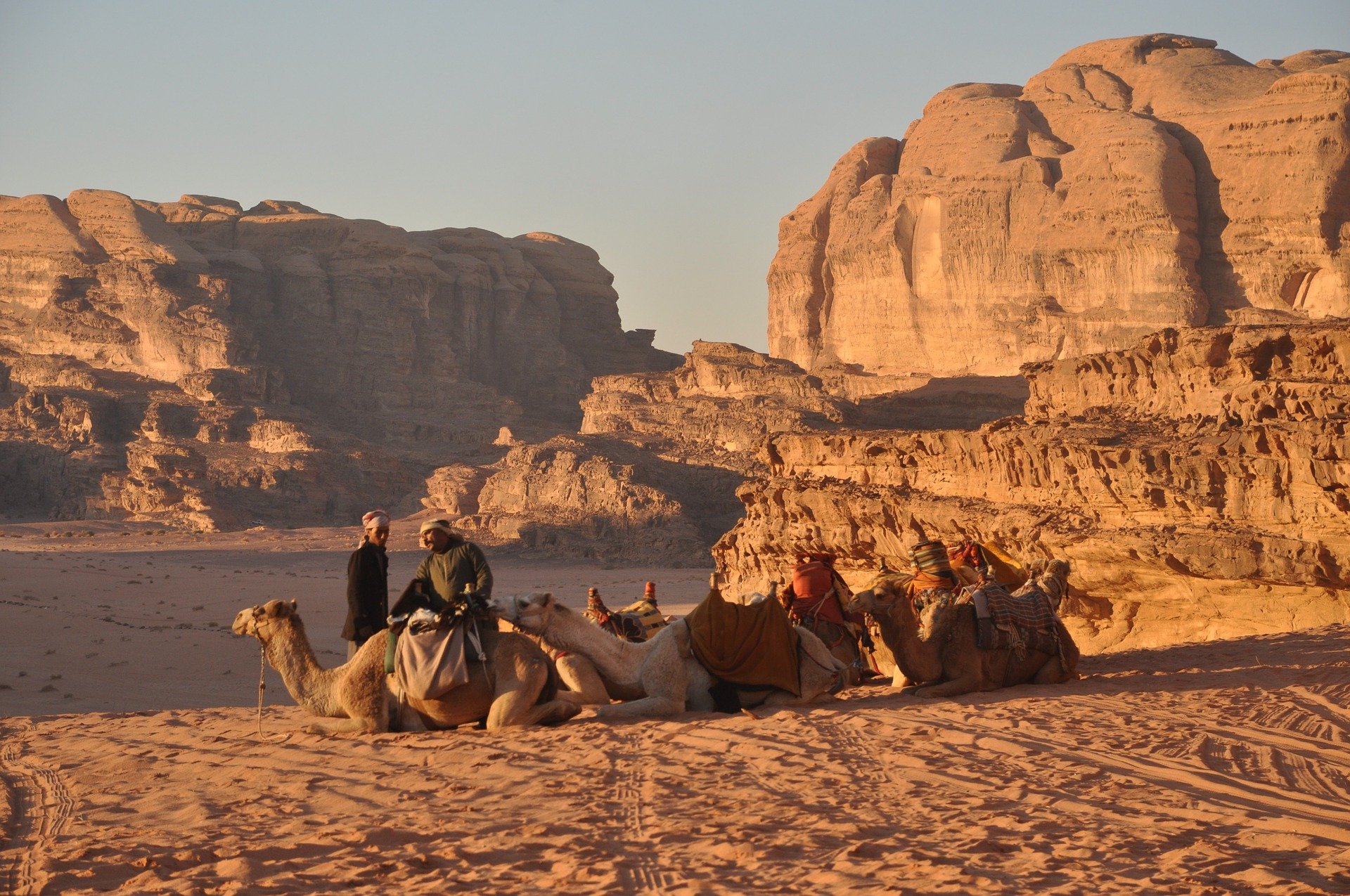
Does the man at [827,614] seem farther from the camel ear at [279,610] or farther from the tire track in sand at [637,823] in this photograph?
the camel ear at [279,610]

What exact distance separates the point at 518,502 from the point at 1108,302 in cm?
2568

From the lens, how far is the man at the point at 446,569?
7.93 metres

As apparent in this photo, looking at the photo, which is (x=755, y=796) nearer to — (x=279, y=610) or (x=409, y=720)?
(x=409, y=720)

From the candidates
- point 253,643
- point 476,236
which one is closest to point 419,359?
point 476,236

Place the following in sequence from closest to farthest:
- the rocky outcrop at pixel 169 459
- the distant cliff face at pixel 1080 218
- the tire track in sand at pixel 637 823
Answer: the tire track in sand at pixel 637 823 → the distant cliff face at pixel 1080 218 → the rocky outcrop at pixel 169 459

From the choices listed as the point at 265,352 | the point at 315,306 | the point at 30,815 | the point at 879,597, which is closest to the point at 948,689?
the point at 879,597

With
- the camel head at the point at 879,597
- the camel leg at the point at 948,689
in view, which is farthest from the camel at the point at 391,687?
the camel leg at the point at 948,689

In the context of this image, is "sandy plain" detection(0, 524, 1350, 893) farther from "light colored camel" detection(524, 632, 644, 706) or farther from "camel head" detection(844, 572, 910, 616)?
"camel head" detection(844, 572, 910, 616)

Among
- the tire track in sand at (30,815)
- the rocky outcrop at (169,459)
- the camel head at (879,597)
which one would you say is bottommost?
the tire track in sand at (30,815)

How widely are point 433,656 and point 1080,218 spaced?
177ft

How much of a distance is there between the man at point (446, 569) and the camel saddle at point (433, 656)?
0.37 m

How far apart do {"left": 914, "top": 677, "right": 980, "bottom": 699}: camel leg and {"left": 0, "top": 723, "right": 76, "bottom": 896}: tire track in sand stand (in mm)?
4912

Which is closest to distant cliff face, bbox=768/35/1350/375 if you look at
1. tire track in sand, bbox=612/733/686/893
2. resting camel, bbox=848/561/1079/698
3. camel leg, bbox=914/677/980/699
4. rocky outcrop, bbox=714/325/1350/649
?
rocky outcrop, bbox=714/325/1350/649

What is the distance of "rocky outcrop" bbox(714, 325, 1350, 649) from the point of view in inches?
483
